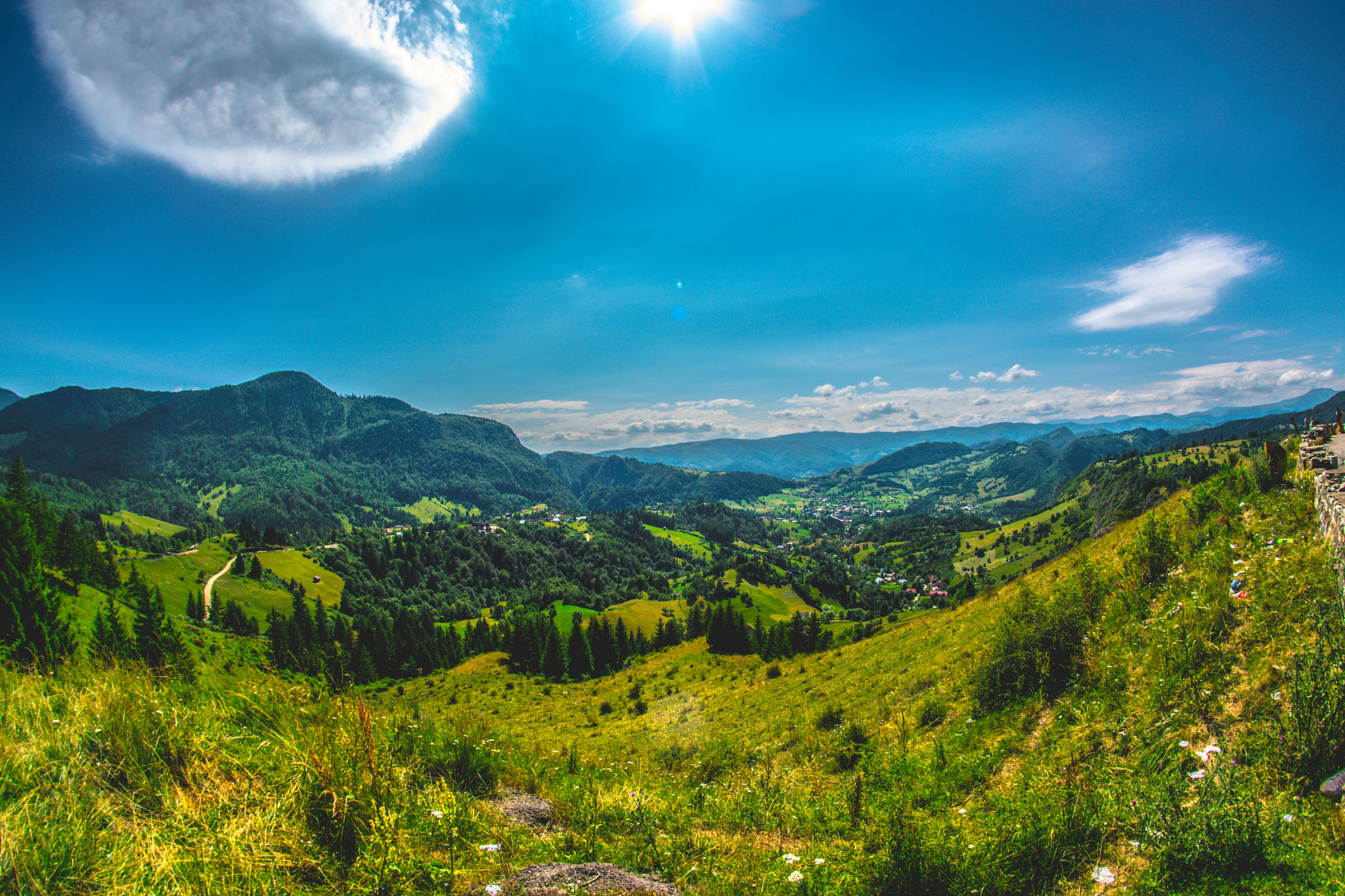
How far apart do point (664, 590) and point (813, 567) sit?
5635 centimetres

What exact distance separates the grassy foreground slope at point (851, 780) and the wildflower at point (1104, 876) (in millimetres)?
62

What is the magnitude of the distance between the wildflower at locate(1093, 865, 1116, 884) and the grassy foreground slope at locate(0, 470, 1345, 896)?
6cm

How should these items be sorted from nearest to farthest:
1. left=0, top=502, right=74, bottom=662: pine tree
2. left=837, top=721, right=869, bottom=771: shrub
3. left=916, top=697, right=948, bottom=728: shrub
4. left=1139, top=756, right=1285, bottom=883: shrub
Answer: left=1139, top=756, right=1285, bottom=883: shrub, left=837, top=721, right=869, bottom=771: shrub, left=916, top=697, right=948, bottom=728: shrub, left=0, top=502, right=74, bottom=662: pine tree

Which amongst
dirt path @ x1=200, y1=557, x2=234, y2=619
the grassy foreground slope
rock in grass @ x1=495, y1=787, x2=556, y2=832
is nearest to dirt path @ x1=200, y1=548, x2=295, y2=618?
dirt path @ x1=200, y1=557, x2=234, y2=619

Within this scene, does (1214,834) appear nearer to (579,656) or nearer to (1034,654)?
(1034,654)

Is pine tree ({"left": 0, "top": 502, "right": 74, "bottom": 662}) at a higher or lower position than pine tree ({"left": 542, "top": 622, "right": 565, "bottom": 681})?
higher

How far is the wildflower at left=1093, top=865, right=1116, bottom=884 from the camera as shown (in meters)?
3.96

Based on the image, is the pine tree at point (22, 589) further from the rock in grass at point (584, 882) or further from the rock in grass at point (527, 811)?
the rock in grass at point (584, 882)

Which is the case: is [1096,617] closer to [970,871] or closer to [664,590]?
[970,871]

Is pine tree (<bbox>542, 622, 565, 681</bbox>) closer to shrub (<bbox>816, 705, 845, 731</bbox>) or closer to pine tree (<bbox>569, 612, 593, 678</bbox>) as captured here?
pine tree (<bbox>569, 612, 593, 678</bbox>)

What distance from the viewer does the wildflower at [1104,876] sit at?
3.96 m

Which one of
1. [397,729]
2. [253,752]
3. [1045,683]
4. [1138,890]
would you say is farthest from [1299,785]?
[253,752]

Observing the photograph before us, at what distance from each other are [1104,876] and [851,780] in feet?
15.2

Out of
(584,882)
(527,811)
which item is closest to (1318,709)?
(584,882)
